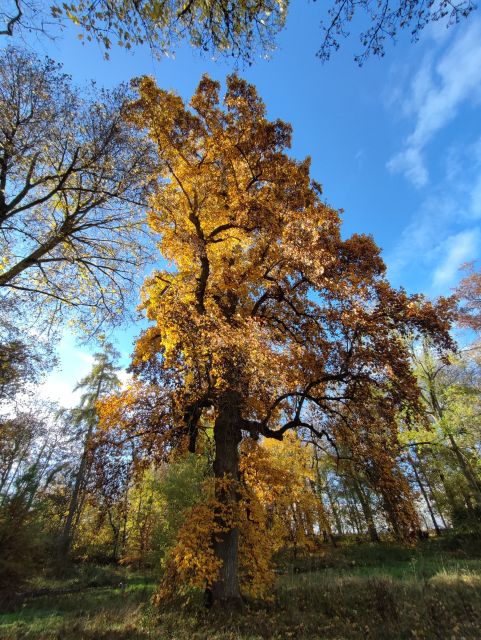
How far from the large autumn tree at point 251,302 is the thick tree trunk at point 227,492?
0.09ft

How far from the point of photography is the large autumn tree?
7.18 m

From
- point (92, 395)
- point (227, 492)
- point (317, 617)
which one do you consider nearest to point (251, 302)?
point (227, 492)

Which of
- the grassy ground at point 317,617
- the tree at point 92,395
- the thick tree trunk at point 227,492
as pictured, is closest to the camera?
the grassy ground at point 317,617

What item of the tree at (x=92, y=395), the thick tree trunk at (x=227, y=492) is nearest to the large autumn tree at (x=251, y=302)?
the thick tree trunk at (x=227, y=492)

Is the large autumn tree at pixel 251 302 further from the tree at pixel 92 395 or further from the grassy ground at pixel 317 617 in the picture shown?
the tree at pixel 92 395

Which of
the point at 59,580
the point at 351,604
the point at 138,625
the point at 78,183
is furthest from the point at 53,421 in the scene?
the point at 351,604

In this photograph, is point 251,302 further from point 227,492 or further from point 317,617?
point 317,617

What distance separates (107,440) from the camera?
8.72 m

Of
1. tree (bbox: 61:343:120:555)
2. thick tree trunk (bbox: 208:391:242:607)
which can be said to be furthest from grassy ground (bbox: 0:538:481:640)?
tree (bbox: 61:343:120:555)

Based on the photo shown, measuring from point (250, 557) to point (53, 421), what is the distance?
19.8m

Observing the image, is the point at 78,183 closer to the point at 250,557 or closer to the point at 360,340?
the point at 360,340

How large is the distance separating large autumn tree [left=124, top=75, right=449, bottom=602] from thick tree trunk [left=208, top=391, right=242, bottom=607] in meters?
0.03

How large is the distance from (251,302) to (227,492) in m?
6.41

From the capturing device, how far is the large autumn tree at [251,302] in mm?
7184
